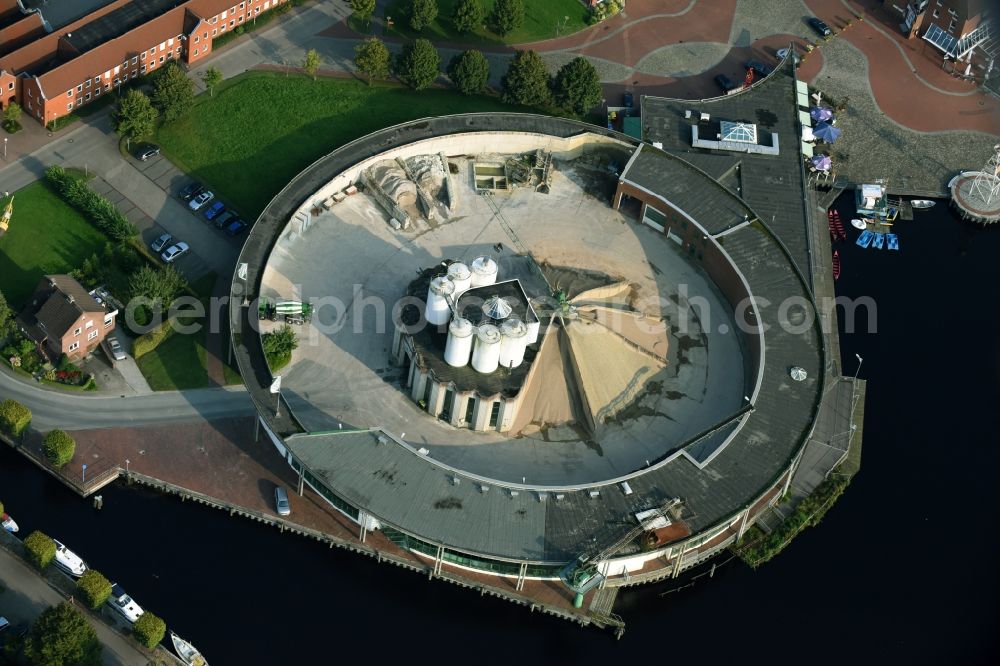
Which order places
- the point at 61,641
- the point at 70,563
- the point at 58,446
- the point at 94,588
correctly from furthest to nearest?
the point at 58,446 < the point at 70,563 < the point at 94,588 < the point at 61,641

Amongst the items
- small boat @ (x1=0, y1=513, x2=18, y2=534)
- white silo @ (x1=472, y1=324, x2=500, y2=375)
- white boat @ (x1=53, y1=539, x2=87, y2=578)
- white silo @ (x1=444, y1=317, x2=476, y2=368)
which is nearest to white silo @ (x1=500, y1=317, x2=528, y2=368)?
white silo @ (x1=472, y1=324, x2=500, y2=375)

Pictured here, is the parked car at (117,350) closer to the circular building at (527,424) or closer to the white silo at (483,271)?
the circular building at (527,424)

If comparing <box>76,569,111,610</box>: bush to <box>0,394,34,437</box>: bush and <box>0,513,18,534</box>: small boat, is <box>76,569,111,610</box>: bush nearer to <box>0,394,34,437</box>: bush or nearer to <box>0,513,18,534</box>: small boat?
<box>0,513,18,534</box>: small boat

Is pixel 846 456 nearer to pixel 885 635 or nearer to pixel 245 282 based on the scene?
pixel 885 635

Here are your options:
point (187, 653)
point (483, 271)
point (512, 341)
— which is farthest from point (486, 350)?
point (187, 653)

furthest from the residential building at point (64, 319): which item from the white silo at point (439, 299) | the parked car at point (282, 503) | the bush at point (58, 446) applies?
the white silo at point (439, 299)

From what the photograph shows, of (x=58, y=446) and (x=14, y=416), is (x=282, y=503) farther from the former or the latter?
(x=14, y=416)

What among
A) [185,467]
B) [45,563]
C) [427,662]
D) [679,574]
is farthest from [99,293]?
[679,574]

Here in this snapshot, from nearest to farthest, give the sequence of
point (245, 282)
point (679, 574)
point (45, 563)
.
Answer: point (45, 563)
point (679, 574)
point (245, 282)
